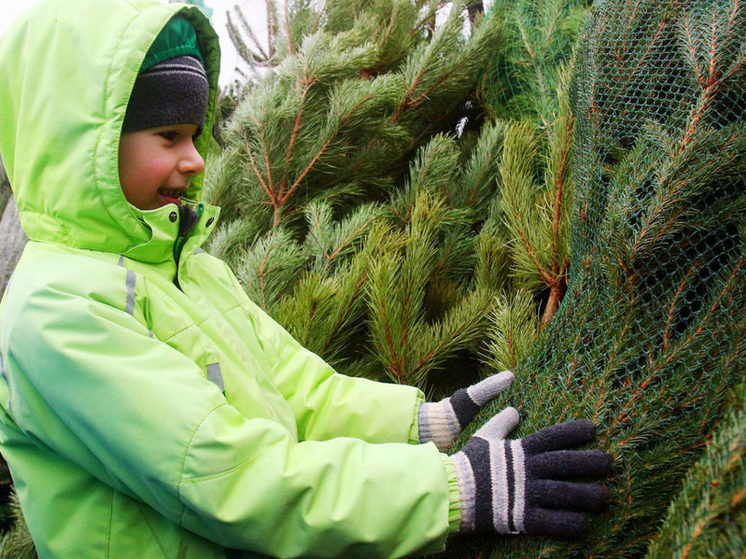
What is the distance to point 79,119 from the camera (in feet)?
3.47

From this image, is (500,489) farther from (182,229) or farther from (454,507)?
(182,229)

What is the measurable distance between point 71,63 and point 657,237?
3.41 feet

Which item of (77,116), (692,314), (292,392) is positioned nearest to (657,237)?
(692,314)

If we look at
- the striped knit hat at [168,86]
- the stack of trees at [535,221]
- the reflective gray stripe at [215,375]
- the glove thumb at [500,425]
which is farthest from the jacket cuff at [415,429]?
the striped knit hat at [168,86]

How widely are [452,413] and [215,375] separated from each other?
0.49m

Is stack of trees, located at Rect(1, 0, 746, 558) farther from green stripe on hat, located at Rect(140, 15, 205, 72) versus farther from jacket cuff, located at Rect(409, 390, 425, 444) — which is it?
green stripe on hat, located at Rect(140, 15, 205, 72)

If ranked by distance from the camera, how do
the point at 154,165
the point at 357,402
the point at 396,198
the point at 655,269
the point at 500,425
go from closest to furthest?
1. the point at 655,269
2. the point at 500,425
3. the point at 154,165
4. the point at 357,402
5. the point at 396,198

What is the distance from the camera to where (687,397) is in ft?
2.59

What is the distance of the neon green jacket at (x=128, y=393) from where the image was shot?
880mm

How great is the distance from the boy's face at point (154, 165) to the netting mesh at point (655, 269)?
30.8 inches

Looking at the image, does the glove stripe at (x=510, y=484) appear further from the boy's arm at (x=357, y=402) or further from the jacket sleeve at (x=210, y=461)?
the boy's arm at (x=357, y=402)

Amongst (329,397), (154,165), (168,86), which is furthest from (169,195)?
(329,397)

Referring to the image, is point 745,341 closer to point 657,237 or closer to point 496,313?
point 657,237

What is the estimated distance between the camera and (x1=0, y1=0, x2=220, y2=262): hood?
1.05m
